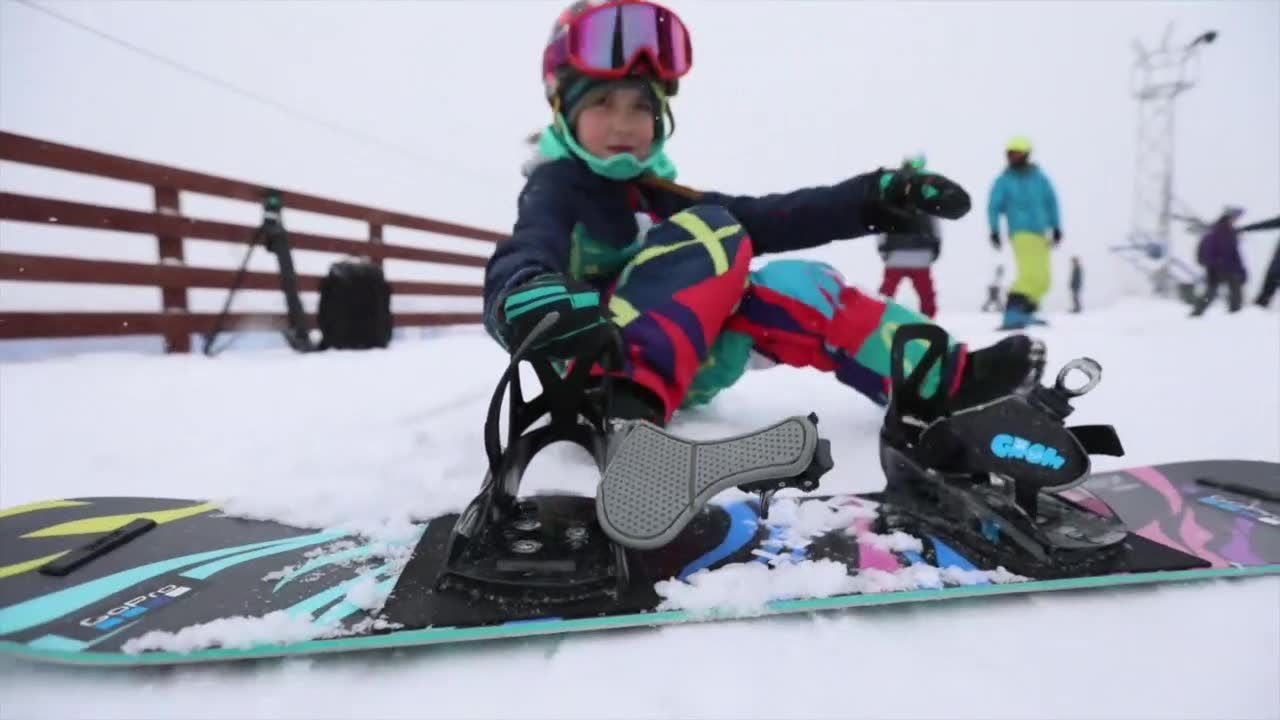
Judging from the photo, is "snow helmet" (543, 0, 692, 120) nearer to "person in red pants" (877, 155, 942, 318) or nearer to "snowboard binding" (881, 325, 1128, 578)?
"snowboard binding" (881, 325, 1128, 578)

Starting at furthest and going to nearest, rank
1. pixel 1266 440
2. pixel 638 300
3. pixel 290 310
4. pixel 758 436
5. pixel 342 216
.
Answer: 1. pixel 342 216
2. pixel 290 310
3. pixel 1266 440
4. pixel 638 300
5. pixel 758 436

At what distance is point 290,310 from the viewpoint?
4.30m

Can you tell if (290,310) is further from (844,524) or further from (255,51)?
(844,524)

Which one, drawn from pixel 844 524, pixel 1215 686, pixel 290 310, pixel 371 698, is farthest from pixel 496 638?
pixel 290 310

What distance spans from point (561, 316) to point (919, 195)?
97 centimetres

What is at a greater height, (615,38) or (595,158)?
(615,38)

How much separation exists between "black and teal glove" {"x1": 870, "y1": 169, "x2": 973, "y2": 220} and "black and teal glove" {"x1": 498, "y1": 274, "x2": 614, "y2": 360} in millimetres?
874

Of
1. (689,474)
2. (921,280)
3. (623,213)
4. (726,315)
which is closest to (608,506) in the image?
(689,474)

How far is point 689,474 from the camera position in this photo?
834mm

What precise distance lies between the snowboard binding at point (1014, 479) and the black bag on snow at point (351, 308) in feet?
13.2

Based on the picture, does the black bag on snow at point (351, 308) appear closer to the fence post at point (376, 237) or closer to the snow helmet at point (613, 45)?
the fence post at point (376, 237)

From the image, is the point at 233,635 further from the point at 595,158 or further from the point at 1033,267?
the point at 1033,267

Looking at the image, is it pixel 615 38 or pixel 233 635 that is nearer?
pixel 233 635

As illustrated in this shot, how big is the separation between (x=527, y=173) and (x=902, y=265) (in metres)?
3.94
